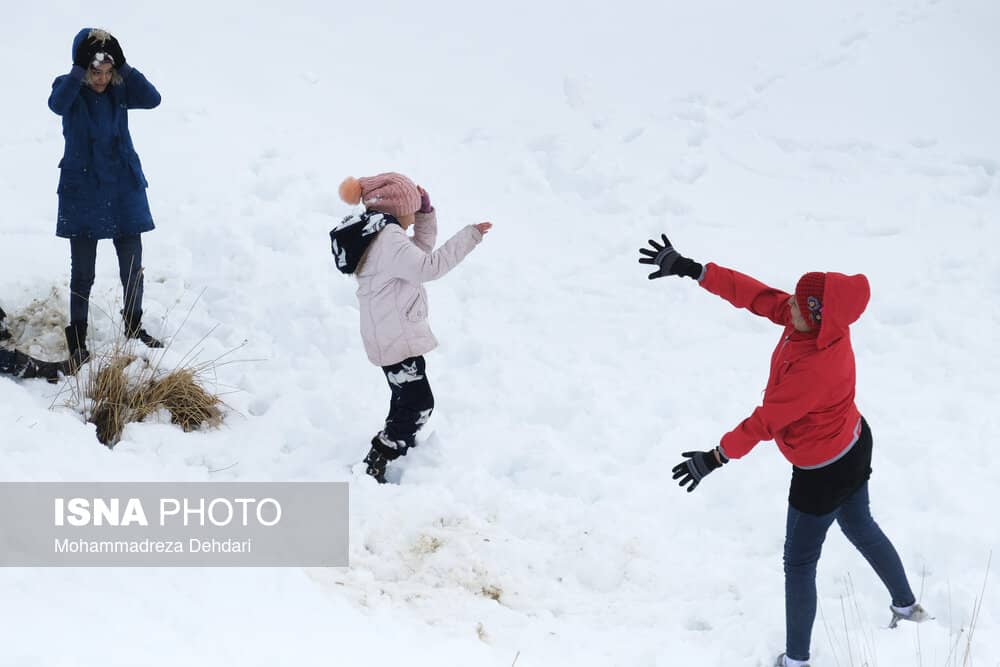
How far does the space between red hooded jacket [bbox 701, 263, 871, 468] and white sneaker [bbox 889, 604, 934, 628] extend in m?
0.87

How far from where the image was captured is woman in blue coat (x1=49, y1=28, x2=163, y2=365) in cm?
445

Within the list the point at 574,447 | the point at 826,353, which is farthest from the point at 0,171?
the point at 826,353

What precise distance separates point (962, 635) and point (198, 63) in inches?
331

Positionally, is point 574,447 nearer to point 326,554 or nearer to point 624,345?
point 624,345

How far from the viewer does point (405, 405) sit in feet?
14.1

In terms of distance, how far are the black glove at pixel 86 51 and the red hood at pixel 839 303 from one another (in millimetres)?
3844

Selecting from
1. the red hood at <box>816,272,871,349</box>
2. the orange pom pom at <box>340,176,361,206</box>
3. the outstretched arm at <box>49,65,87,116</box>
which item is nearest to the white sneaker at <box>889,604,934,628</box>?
the red hood at <box>816,272,871,349</box>

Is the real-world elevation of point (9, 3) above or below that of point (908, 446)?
above

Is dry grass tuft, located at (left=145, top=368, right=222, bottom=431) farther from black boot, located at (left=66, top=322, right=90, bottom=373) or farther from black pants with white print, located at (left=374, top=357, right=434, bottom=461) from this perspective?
black pants with white print, located at (left=374, top=357, right=434, bottom=461)

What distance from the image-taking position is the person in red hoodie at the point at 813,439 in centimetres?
304

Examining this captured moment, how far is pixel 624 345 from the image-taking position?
5988mm

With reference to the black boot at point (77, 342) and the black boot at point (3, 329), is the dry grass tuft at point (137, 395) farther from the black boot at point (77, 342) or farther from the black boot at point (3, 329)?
the black boot at point (3, 329)

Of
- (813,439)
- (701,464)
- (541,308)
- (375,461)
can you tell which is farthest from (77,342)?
(813,439)

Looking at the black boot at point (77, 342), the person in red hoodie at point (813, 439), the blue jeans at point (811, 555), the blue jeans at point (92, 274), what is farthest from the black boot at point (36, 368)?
the blue jeans at point (811, 555)
